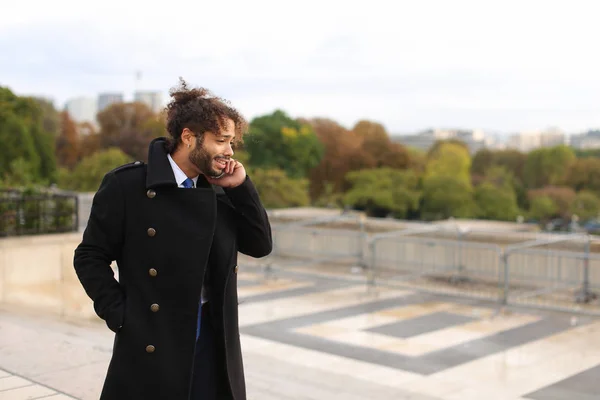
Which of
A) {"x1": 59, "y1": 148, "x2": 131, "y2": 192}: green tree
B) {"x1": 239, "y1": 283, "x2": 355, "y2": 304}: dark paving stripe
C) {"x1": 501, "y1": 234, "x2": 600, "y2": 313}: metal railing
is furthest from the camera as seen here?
{"x1": 59, "y1": 148, "x2": 131, "y2": 192}: green tree

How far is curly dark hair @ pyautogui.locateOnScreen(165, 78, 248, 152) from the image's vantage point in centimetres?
312

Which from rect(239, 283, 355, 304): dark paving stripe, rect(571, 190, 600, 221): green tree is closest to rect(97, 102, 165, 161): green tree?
rect(571, 190, 600, 221): green tree

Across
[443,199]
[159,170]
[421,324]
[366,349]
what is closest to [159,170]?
[159,170]

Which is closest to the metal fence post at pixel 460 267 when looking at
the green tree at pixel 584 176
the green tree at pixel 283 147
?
the green tree at pixel 283 147

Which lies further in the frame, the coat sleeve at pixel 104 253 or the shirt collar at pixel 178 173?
the shirt collar at pixel 178 173

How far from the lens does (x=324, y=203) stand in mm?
47812

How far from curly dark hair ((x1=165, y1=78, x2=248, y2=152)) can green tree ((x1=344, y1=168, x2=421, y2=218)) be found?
40.2 meters

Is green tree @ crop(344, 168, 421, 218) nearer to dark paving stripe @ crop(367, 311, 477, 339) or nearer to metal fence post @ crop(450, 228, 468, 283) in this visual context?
metal fence post @ crop(450, 228, 468, 283)

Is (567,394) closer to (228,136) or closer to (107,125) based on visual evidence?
(228,136)

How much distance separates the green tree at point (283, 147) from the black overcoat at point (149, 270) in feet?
126

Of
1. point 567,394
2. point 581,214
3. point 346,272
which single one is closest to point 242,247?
point 567,394

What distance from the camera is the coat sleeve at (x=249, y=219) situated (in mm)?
3252

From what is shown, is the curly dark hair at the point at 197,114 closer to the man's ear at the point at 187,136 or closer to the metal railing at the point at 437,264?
the man's ear at the point at 187,136

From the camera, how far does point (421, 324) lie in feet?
35.9
